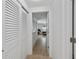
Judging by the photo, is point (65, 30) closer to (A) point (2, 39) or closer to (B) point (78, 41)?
(B) point (78, 41)

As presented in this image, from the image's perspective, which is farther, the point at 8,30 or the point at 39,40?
the point at 39,40

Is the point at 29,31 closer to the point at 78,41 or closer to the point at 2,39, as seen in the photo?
the point at 2,39

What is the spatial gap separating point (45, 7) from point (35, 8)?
1.53 ft

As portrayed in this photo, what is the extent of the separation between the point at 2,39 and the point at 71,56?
1.16m

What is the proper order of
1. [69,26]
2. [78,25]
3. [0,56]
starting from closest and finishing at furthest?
[78,25] < [0,56] < [69,26]

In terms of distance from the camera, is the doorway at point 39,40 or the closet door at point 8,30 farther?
the doorway at point 39,40

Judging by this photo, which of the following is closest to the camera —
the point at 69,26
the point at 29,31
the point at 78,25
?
the point at 78,25

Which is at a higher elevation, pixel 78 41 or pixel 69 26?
pixel 69 26

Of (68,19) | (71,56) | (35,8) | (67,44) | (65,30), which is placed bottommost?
(71,56)

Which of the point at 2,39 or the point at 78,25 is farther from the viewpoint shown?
the point at 2,39

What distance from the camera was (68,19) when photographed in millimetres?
1455

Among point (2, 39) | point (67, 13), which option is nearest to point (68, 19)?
point (67, 13)

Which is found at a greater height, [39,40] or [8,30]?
[8,30]

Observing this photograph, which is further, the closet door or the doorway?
the doorway
